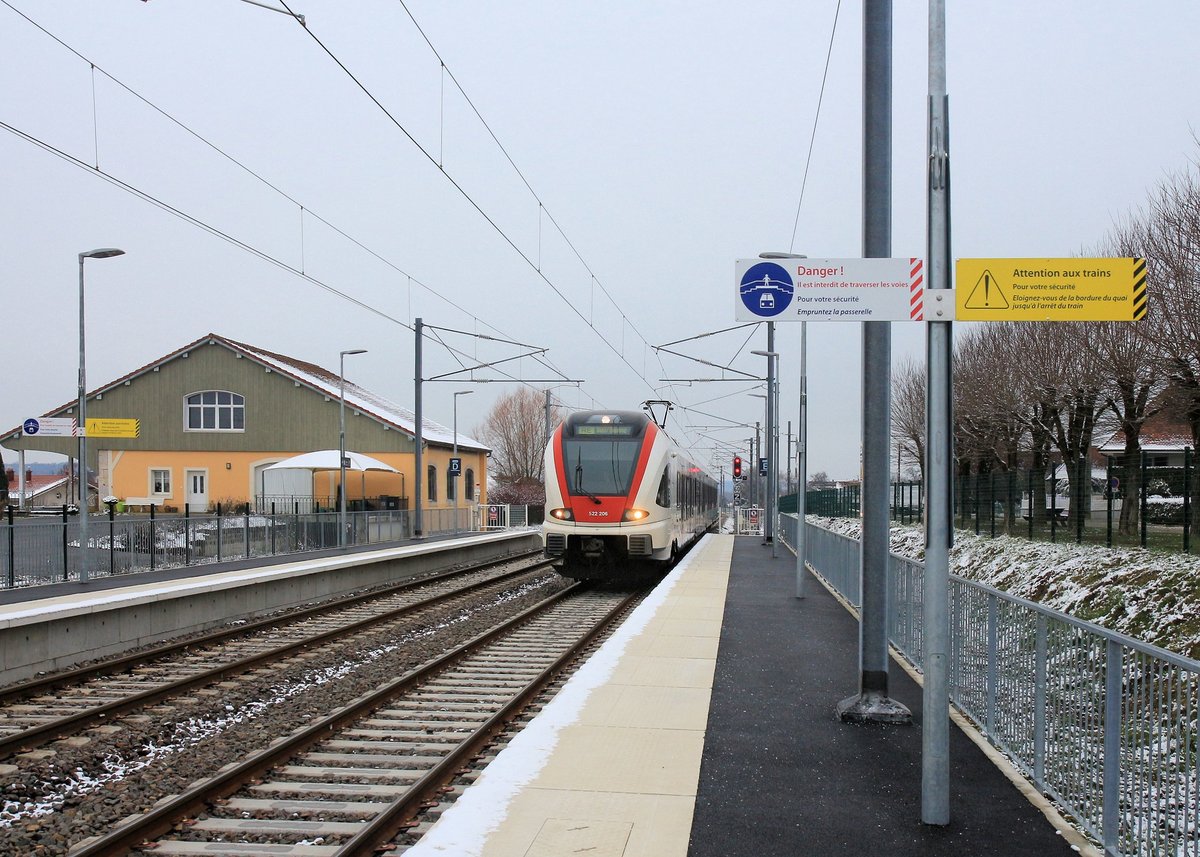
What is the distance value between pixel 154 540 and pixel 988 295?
18694 mm

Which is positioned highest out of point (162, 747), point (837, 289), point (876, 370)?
point (837, 289)

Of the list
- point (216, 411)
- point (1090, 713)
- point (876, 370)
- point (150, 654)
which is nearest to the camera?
point (1090, 713)

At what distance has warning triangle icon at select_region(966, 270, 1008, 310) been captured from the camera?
17.3ft

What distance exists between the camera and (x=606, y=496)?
62.2ft

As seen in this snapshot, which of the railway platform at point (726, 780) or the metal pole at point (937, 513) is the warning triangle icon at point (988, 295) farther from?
the railway platform at point (726, 780)

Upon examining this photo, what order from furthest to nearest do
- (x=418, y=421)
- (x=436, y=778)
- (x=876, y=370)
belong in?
(x=418, y=421), (x=876, y=370), (x=436, y=778)

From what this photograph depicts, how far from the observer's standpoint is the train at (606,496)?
62.1ft

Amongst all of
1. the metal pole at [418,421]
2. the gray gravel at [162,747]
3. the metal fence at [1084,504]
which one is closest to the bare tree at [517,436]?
the metal pole at [418,421]

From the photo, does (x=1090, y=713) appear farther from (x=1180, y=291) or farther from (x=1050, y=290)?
(x=1180, y=291)

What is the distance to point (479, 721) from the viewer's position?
8.98 meters

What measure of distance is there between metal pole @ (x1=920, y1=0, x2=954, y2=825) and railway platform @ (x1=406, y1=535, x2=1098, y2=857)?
0.28 m

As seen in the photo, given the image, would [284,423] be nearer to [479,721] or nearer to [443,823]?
[479,721]

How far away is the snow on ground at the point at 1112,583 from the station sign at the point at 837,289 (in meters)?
5.79

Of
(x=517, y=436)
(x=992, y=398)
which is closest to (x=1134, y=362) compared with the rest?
(x=992, y=398)
